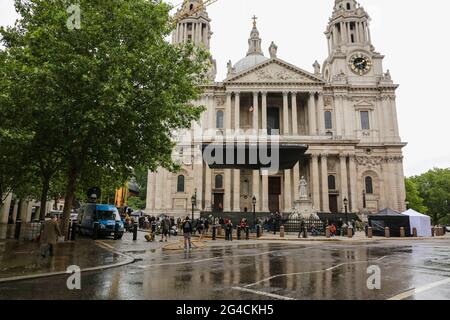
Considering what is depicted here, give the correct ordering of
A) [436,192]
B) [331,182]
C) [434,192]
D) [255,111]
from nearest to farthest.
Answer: [331,182] → [255,111] → [436,192] → [434,192]

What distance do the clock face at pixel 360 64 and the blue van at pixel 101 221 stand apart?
48103 mm

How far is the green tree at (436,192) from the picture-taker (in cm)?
7239

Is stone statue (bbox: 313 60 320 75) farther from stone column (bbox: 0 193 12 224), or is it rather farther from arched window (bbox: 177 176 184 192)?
stone column (bbox: 0 193 12 224)

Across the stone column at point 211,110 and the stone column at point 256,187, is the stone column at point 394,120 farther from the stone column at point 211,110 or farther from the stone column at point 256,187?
the stone column at point 211,110

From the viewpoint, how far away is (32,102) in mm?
14039

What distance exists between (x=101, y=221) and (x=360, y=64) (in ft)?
164

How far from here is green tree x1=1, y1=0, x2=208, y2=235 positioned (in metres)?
13.8

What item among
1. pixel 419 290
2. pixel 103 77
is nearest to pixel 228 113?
pixel 103 77

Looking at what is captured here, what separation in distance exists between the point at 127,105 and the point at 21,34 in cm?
814

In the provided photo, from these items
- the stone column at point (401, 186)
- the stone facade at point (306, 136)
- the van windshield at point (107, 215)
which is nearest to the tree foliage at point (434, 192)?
the stone column at point (401, 186)

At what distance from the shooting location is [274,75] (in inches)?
1978

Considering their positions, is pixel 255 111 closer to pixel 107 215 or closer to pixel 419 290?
pixel 107 215

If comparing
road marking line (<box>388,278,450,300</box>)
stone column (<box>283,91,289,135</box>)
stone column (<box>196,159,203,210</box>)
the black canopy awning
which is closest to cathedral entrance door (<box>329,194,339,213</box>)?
stone column (<box>283,91,289,135</box>)

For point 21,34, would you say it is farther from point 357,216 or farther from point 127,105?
point 357,216
